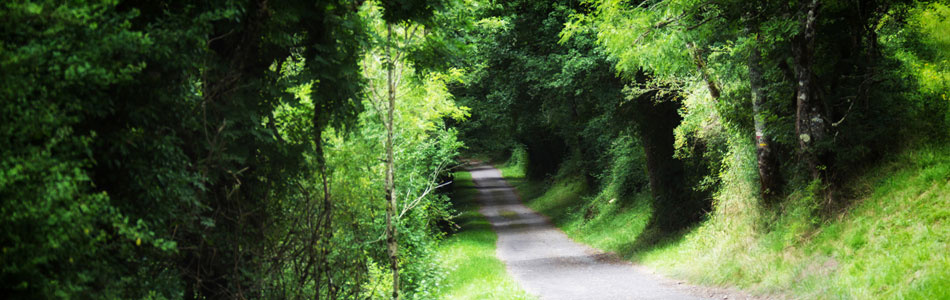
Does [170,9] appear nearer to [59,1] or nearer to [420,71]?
[59,1]

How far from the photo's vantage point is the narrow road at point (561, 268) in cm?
1253

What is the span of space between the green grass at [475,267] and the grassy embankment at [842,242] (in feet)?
11.9

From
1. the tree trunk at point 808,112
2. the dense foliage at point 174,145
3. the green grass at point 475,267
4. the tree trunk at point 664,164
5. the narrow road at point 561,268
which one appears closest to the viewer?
the dense foliage at point 174,145

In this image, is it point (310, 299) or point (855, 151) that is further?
point (855, 151)

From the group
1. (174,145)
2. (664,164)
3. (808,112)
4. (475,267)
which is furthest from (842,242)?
(475,267)

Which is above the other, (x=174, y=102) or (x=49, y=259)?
(x=174, y=102)

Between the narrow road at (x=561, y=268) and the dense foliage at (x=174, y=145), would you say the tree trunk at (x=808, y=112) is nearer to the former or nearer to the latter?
the narrow road at (x=561, y=268)

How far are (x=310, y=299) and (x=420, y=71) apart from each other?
118 inches

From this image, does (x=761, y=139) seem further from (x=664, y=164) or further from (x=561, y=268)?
(x=664, y=164)

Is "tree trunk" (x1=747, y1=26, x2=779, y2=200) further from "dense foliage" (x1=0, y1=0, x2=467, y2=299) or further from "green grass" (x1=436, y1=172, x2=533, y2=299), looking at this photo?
"dense foliage" (x1=0, y1=0, x2=467, y2=299)

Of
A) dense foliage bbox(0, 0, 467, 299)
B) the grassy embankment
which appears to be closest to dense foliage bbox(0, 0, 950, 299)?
dense foliage bbox(0, 0, 467, 299)

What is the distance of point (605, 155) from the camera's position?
29.0 m


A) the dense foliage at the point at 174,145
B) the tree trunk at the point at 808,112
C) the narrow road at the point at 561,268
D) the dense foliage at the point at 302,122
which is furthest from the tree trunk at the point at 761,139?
the dense foliage at the point at 174,145

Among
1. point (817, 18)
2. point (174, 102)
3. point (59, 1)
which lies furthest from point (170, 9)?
point (817, 18)
